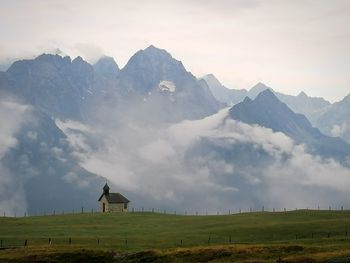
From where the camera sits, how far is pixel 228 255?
79.9 metres

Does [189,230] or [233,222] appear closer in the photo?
[189,230]

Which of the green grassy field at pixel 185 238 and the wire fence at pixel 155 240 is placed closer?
the green grassy field at pixel 185 238

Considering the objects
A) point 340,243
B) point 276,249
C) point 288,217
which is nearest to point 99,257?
point 276,249

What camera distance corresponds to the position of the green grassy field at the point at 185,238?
80.1 m

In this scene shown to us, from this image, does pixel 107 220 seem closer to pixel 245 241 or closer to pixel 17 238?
pixel 17 238

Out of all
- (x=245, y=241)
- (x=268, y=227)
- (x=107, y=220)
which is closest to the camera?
(x=245, y=241)

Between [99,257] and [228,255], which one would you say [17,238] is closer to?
[99,257]

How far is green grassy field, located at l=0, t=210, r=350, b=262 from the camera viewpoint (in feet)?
263

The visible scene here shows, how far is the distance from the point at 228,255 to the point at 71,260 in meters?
22.0

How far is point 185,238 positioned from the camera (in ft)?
337

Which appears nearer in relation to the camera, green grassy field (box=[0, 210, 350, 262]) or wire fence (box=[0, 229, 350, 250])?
green grassy field (box=[0, 210, 350, 262])

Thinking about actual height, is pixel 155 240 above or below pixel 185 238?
below

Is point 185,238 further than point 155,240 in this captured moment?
Yes

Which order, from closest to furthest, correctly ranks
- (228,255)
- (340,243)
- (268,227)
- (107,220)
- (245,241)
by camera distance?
(228,255), (340,243), (245,241), (268,227), (107,220)
